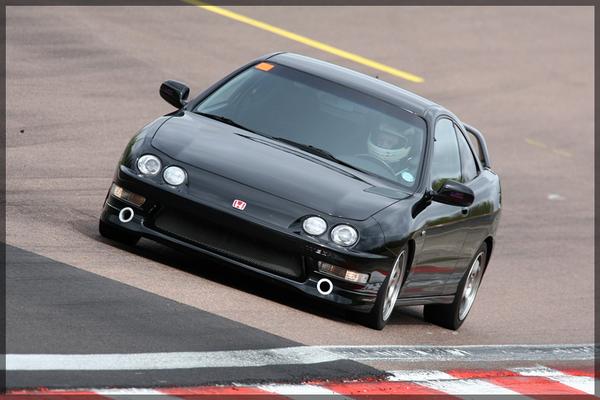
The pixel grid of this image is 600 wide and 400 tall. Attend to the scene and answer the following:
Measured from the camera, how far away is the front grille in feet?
31.7

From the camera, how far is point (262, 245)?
966 cm

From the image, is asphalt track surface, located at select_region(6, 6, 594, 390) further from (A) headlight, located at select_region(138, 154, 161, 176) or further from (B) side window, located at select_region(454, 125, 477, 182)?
(B) side window, located at select_region(454, 125, 477, 182)

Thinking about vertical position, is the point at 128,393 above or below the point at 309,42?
above

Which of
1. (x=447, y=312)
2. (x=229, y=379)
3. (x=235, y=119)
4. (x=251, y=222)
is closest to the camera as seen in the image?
(x=229, y=379)

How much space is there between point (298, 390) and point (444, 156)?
394 cm

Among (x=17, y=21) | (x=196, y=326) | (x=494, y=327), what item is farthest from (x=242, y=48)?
(x=196, y=326)

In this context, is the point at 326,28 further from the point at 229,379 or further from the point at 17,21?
the point at 229,379

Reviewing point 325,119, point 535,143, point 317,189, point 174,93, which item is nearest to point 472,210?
point 325,119

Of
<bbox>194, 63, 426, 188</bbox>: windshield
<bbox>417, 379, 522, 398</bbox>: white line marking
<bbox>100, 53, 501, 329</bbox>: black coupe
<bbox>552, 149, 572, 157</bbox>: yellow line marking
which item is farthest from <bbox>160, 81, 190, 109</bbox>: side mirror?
<bbox>552, 149, 572, 157</bbox>: yellow line marking

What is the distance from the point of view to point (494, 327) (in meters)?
12.4

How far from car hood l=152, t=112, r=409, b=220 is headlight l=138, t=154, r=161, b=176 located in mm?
92

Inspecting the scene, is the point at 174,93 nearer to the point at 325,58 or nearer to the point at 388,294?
the point at 388,294

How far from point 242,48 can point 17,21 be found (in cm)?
376

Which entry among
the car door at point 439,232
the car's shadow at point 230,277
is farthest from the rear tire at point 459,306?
the car's shadow at point 230,277
